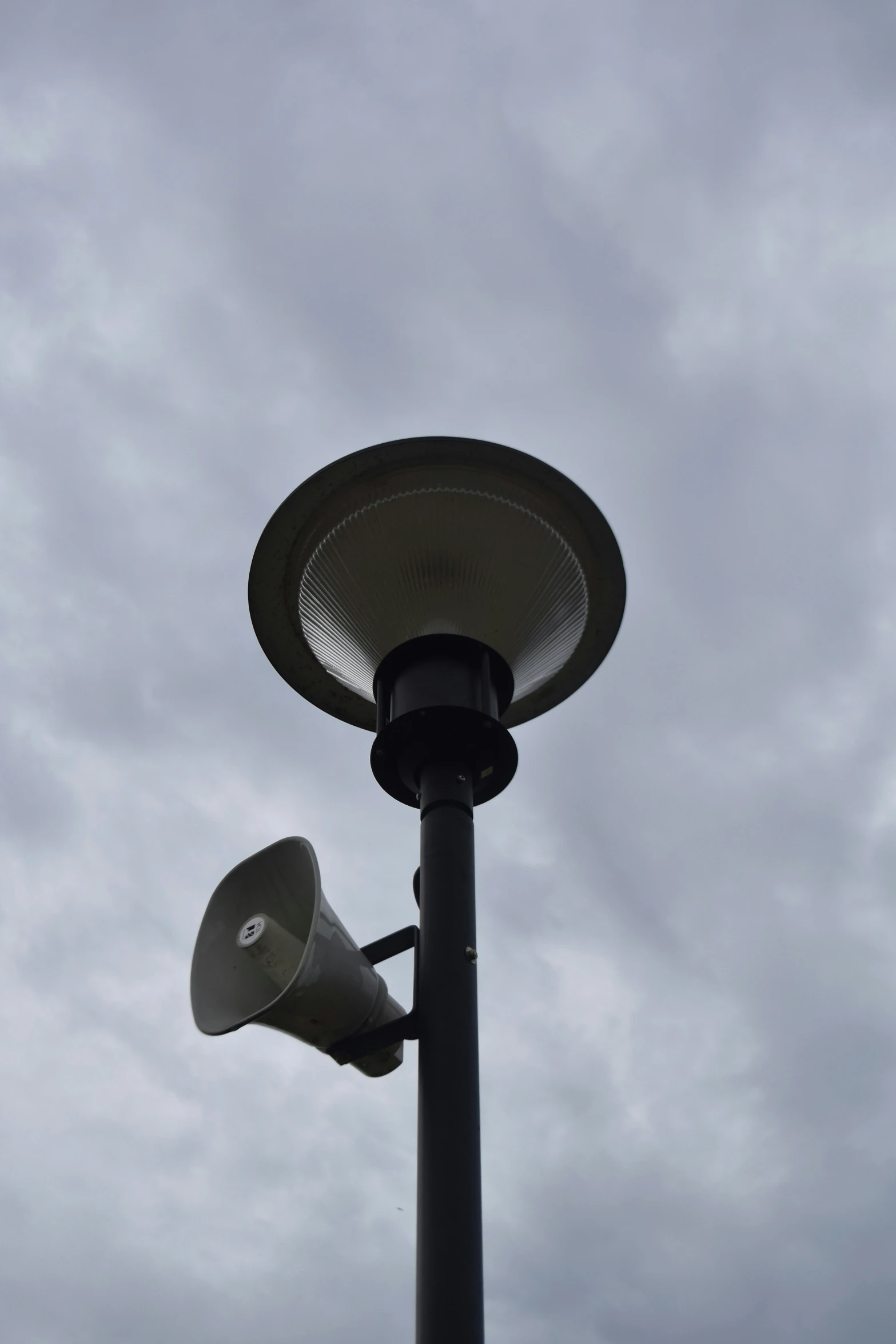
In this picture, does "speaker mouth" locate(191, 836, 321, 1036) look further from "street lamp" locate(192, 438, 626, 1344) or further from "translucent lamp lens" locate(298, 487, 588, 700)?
"translucent lamp lens" locate(298, 487, 588, 700)

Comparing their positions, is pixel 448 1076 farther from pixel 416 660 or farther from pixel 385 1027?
pixel 416 660

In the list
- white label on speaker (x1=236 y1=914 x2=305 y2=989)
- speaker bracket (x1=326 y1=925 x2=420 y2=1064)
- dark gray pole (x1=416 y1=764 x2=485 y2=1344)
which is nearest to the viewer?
dark gray pole (x1=416 y1=764 x2=485 y2=1344)

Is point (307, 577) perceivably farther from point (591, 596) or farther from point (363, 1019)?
point (363, 1019)

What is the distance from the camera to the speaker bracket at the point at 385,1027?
4.18 meters

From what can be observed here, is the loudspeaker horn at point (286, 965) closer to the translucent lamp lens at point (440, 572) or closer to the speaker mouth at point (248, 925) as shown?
the speaker mouth at point (248, 925)

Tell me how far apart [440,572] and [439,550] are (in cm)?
10

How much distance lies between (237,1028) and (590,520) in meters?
2.63

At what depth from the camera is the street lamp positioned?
4301 millimetres

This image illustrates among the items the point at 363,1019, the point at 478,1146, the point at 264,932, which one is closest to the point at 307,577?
the point at 264,932

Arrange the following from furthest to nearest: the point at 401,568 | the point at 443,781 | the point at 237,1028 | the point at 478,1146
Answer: the point at 401,568 → the point at 443,781 → the point at 237,1028 → the point at 478,1146

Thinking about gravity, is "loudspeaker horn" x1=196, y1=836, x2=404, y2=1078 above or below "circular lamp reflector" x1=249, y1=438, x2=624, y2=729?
below

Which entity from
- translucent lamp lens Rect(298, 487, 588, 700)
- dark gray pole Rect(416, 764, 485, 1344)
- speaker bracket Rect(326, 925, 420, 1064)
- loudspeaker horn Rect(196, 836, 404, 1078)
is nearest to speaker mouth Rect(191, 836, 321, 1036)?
loudspeaker horn Rect(196, 836, 404, 1078)

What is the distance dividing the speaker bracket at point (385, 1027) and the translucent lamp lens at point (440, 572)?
1285mm

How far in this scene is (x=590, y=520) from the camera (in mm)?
5184
